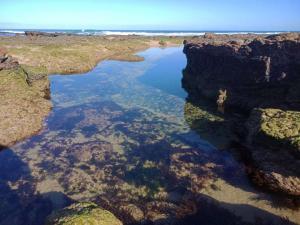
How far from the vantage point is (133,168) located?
779 inches

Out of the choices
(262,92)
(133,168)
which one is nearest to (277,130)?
(133,168)

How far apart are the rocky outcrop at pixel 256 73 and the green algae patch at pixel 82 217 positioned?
20.5 meters

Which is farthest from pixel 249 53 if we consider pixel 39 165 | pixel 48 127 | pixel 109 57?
pixel 109 57

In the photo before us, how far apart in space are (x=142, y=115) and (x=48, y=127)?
8.43 m

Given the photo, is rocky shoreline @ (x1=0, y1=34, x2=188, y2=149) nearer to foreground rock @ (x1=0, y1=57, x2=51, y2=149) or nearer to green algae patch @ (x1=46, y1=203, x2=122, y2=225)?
foreground rock @ (x1=0, y1=57, x2=51, y2=149)

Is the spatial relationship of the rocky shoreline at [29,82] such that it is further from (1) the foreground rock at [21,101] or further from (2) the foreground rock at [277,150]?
(2) the foreground rock at [277,150]

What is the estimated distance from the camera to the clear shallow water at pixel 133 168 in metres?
15.6

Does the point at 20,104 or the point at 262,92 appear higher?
the point at 262,92

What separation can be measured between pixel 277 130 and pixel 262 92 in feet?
39.3

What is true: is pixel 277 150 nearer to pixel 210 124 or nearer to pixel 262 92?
pixel 210 124

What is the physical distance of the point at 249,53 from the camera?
33.0 m

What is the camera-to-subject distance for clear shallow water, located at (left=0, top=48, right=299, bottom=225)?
15.6 meters

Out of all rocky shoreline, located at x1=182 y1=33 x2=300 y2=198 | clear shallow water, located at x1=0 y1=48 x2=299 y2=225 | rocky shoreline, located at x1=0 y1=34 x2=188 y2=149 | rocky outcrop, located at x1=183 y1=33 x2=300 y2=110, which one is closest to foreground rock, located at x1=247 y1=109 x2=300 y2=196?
rocky shoreline, located at x1=182 y1=33 x2=300 y2=198

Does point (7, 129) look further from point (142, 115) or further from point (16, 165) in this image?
point (142, 115)
